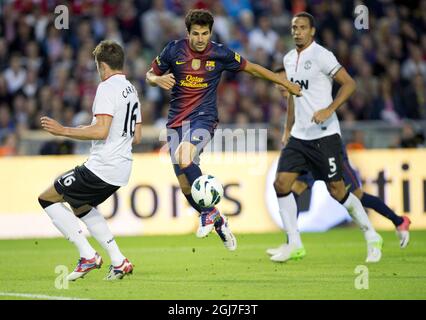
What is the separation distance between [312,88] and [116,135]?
2505mm

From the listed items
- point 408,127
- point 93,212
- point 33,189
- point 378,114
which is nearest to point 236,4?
point 378,114

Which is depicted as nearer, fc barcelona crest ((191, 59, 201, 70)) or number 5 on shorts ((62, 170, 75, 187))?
number 5 on shorts ((62, 170, 75, 187))

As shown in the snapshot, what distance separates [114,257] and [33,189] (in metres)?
5.84

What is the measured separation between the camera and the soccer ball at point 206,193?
994cm

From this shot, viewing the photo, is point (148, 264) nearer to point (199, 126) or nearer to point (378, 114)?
point (199, 126)

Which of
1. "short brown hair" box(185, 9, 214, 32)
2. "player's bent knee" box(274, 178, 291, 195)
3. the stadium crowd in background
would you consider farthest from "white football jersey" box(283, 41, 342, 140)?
the stadium crowd in background

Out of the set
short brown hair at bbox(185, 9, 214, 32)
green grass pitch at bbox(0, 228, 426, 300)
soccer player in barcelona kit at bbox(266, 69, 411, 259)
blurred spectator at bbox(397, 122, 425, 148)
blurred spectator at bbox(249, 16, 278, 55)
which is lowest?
green grass pitch at bbox(0, 228, 426, 300)

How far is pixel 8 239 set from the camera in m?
14.8

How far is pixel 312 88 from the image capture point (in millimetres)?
11047

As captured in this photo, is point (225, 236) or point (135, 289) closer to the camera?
point (135, 289)

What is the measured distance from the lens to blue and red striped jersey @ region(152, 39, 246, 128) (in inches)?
409

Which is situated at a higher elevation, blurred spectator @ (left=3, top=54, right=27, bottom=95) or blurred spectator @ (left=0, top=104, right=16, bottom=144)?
blurred spectator @ (left=3, top=54, right=27, bottom=95)

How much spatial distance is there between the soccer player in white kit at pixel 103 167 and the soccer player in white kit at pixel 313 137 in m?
2.12

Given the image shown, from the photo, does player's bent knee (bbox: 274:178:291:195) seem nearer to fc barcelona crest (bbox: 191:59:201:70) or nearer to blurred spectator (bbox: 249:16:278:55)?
fc barcelona crest (bbox: 191:59:201:70)
